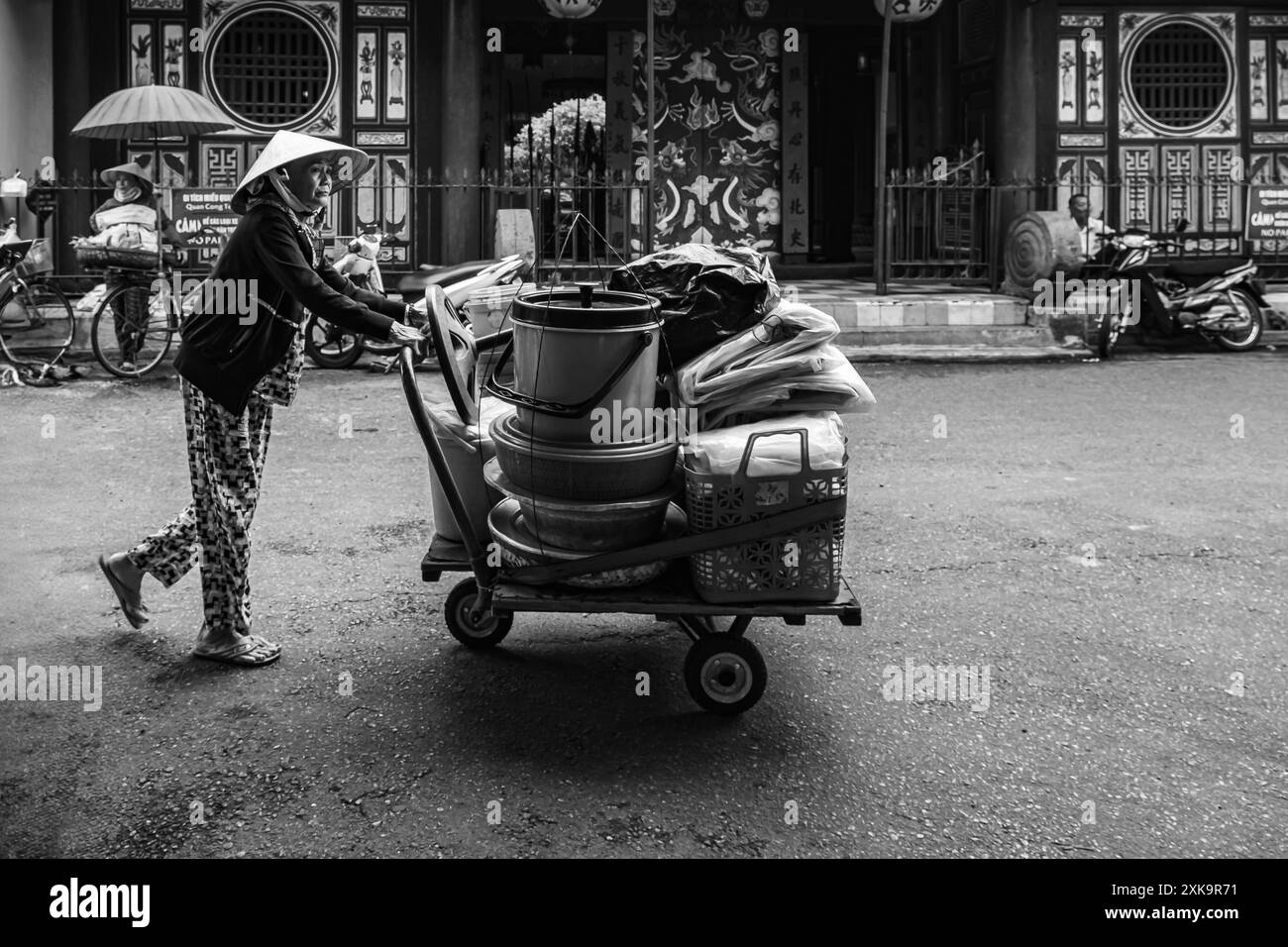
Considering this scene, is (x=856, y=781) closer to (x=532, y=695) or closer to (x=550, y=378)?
(x=532, y=695)

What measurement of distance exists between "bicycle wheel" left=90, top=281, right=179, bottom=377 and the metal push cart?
24.0 ft

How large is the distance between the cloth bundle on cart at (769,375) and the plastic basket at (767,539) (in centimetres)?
25

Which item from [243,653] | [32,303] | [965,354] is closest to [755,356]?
[243,653]

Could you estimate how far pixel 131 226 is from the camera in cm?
1075

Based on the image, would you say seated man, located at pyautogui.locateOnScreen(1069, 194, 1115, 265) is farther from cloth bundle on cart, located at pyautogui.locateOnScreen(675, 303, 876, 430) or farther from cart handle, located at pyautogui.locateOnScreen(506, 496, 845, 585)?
cart handle, located at pyautogui.locateOnScreen(506, 496, 845, 585)

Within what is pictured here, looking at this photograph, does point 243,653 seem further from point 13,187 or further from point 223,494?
point 13,187

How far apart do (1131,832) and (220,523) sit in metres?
2.99

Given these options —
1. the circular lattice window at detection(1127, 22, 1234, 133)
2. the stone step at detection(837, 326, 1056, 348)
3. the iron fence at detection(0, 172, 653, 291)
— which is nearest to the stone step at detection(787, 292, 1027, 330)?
the stone step at detection(837, 326, 1056, 348)

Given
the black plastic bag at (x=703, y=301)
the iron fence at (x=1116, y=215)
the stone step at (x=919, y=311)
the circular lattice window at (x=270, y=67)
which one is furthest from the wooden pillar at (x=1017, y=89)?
the black plastic bag at (x=703, y=301)

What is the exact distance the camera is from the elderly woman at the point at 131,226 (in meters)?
10.8

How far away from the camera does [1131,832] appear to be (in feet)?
11.0

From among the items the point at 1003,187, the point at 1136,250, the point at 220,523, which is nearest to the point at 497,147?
the point at 1003,187

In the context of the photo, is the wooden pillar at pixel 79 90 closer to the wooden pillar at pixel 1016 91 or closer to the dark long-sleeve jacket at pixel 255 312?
the wooden pillar at pixel 1016 91

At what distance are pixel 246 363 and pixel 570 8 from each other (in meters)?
10.1
